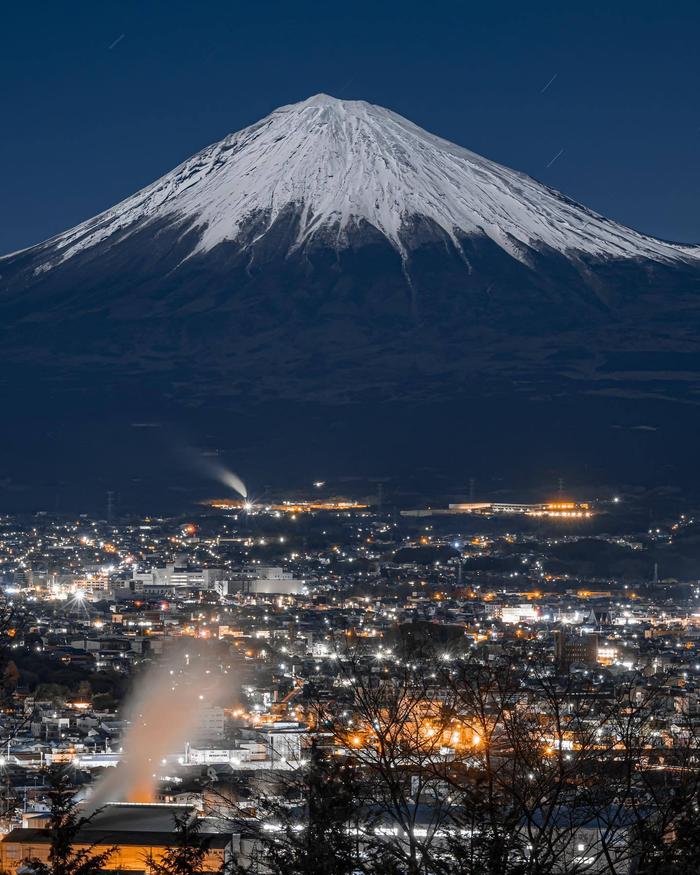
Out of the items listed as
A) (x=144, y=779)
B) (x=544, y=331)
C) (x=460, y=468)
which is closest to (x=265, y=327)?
(x=544, y=331)

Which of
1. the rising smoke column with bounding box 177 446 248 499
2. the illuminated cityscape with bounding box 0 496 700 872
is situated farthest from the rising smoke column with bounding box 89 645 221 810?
the rising smoke column with bounding box 177 446 248 499

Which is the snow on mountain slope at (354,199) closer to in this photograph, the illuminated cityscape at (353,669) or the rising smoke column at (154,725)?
the illuminated cityscape at (353,669)

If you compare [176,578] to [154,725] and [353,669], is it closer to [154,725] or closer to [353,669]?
[154,725]

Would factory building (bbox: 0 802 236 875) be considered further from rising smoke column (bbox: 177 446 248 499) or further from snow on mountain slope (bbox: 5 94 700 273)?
snow on mountain slope (bbox: 5 94 700 273)

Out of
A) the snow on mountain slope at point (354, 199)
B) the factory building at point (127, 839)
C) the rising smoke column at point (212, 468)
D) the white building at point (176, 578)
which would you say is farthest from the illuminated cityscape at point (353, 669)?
the snow on mountain slope at point (354, 199)

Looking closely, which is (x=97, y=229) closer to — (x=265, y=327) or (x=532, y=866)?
(x=265, y=327)

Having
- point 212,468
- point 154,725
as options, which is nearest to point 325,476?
point 212,468
